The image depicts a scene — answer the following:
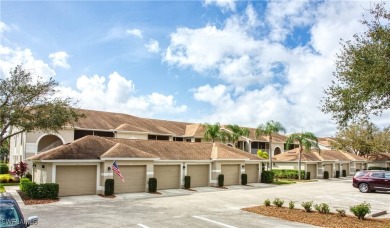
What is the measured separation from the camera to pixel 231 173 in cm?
3431

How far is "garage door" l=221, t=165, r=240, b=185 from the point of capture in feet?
111

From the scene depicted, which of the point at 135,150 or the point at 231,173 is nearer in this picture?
the point at 135,150

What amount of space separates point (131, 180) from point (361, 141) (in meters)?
47.3

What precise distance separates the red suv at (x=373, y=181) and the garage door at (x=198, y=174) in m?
13.0

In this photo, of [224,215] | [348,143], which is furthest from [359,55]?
[348,143]

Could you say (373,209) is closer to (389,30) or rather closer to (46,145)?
(389,30)

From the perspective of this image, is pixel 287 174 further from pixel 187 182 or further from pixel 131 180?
pixel 131 180

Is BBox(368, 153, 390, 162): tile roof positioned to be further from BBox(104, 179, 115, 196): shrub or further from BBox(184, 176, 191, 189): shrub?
BBox(104, 179, 115, 196): shrub

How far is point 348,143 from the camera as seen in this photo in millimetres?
61531

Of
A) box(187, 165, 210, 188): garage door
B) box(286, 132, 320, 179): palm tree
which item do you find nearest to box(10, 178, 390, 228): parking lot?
box(187, 165, 210, 188): garage door

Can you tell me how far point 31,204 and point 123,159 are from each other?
277 inches

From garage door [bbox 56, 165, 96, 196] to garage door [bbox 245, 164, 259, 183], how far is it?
1674 cm

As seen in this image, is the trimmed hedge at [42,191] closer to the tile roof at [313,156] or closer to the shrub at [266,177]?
the shrub at [266,177]

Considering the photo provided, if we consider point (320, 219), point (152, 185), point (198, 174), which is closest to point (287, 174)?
point (198, 174)
